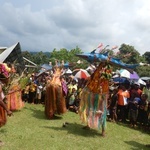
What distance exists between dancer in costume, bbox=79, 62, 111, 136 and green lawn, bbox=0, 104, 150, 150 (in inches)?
17.0

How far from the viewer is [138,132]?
34.4 ft

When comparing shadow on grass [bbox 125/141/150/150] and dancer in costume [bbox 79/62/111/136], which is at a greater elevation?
dancer in costume [bbox 79/62/111/136]

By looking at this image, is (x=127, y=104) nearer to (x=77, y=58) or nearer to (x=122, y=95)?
(x=122, y=95)

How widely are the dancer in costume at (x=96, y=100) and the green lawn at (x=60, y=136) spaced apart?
43cm

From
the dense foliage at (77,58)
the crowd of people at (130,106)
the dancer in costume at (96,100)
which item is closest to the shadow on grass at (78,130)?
the dancer in costume at (96,100)

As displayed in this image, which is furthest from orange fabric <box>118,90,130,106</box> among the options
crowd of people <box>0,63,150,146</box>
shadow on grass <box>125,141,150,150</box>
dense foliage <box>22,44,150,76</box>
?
dense foliage <box>22,44,150,76</box>

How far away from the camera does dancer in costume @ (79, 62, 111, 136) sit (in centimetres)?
884

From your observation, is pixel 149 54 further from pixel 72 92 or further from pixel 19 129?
pixel 19 129

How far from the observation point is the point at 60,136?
327 inches

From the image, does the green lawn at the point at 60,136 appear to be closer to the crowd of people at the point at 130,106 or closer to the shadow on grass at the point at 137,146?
the shadow on grass at the point at 137,146

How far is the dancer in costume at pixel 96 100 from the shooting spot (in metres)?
8.84

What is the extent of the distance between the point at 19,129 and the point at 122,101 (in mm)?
5014

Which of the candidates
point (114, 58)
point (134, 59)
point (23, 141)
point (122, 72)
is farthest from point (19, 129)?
point (134, 59)

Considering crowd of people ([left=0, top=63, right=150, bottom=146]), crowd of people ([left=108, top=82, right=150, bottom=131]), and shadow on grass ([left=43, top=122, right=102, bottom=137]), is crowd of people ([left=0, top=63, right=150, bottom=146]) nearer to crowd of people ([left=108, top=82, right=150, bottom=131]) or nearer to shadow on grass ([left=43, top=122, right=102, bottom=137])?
crowd of people ([left=108, top=82, right=150, bottom=131])
